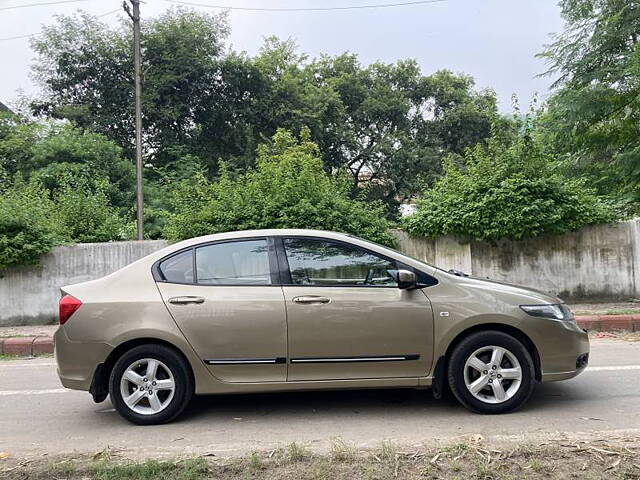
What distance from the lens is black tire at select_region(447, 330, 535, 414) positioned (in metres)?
4.48

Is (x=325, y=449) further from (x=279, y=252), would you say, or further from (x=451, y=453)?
(x=279, y=252)

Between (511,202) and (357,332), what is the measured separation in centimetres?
687

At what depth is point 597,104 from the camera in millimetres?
10586

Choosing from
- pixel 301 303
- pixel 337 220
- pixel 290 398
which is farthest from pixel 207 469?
pixel 337 220

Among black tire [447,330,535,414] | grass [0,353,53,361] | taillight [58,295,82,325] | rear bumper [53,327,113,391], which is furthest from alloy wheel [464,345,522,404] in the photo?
grass [0,353,53,361]

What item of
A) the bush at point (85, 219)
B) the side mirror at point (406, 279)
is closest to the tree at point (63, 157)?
the bush at point (85, 219)

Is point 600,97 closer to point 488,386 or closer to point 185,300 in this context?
point 488,386

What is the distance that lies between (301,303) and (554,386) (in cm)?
272

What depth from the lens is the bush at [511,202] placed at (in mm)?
10305

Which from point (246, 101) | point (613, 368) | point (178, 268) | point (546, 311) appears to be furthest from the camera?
point (246, 101)

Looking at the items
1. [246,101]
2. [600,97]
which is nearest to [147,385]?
[600,97]

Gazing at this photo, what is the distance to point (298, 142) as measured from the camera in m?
28.4

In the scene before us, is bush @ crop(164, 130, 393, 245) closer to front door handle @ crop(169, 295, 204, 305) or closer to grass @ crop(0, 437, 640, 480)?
front door handle @ crop(169, 295, 204, 305)

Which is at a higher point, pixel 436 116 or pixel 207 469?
pixel 436 116
